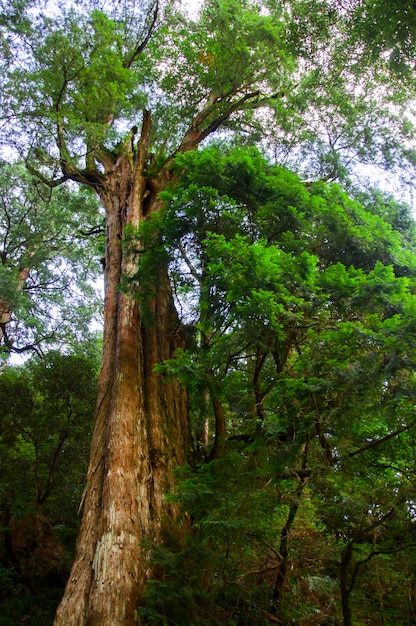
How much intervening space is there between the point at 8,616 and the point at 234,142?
9.93m

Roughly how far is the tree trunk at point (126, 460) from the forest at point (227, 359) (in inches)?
0.9

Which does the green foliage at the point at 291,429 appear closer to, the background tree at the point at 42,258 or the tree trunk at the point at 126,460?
the tree trunk at the point at 126,460

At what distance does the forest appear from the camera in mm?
3375

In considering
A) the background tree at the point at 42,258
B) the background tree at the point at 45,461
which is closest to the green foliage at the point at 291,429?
the background tree at the point at 45,461

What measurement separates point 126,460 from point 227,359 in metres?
1.52

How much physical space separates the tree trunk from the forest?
22 millimetres

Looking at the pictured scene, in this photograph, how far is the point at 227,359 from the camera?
3941 millimetres

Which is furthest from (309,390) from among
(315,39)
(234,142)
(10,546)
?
(234,142)

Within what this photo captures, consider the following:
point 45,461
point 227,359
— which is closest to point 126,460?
point 227,359

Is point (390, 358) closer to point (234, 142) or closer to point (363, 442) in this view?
point (363, 442)

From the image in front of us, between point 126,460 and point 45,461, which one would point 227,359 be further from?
point 45,461

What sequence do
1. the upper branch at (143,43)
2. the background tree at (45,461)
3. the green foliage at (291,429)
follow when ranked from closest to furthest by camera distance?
1. the green foliage at (291,429)
2. the background tree at (45,461)
3. the upper branch at (143,43)

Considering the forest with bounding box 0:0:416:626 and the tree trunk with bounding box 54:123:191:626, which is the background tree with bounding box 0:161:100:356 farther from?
the tree trunk with bounding box 54:123:191:626

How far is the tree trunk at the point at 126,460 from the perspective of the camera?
348cm
